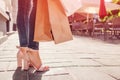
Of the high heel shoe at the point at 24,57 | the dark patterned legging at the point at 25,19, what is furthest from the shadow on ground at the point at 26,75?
the dark patterned legging at the point at 25,19

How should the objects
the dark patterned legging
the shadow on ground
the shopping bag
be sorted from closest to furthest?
the shadow on ground
the shopping bag
the dark patterned legging

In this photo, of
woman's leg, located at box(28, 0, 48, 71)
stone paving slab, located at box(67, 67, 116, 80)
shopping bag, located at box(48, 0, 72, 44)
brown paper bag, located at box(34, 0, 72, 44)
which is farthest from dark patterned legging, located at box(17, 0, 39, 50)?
stone paving slab, located at box(67, 67, 116, 80)

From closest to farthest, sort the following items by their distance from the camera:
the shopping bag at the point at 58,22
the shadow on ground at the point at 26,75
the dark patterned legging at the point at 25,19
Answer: the shadow on ground at the point at 26,75 < the shopping bag at the point at 58,22 < the dark patterned legging at the point at 25,19

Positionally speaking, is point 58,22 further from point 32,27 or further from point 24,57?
point 24,57

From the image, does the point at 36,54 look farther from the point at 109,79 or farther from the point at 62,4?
the point at 109,79

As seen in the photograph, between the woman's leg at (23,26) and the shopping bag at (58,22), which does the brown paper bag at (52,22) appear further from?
the woman's leg at (23,26)

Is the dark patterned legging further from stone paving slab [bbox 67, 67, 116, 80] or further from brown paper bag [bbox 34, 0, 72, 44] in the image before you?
stone paving slab [bbox 67, 67, 116, 80]

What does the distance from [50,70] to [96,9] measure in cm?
995

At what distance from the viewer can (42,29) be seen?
2.20 m

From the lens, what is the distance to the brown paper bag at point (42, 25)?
219 centimetres

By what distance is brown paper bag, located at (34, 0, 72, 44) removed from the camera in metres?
2.11

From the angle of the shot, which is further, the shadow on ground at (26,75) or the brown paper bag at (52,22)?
the brown paper bag at (52,22)

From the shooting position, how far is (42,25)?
219cm

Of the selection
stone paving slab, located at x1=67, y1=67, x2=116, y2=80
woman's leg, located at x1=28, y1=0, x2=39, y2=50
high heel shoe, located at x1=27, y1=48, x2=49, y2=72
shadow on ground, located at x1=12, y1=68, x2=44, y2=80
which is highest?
woman's leg, located at x1=28, y1=0, x2=39, y2=50
